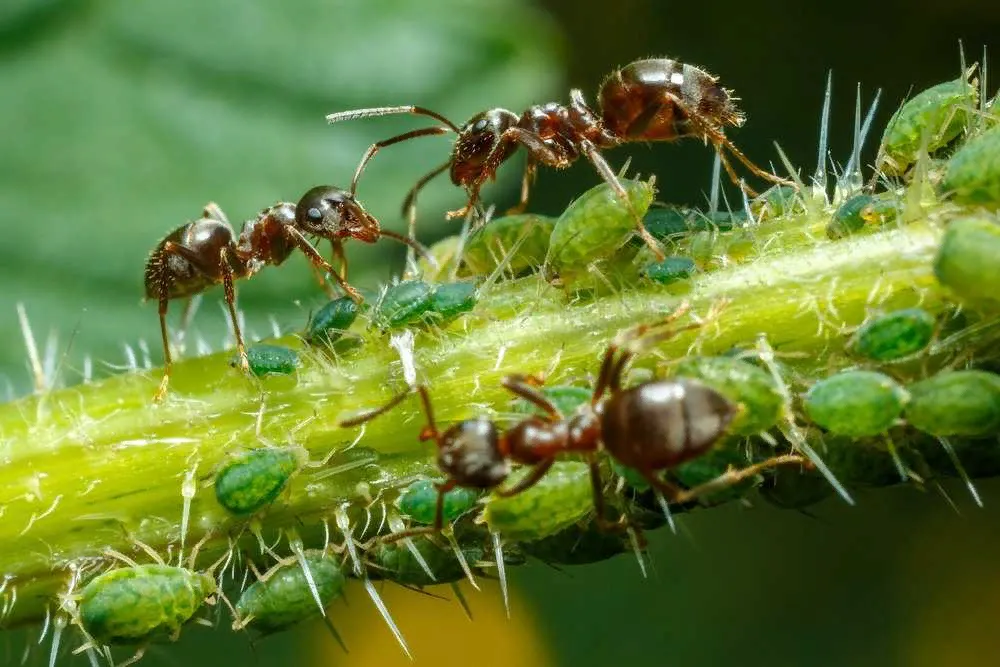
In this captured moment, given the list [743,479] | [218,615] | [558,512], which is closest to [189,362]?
[218,615]

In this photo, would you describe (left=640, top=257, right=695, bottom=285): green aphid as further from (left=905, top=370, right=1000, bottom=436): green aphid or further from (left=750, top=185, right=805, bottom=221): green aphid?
(left=905, top=370, right=1000, bottom=436): green aphid

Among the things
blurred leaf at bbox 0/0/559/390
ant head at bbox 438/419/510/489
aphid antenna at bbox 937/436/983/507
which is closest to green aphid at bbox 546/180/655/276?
ant head at bbox 438/419/510/489

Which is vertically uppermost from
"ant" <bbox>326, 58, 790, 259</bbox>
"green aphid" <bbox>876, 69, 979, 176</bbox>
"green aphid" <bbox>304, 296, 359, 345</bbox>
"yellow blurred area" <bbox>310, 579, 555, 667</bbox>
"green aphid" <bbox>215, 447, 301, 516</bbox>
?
"ant" <bbox>326, 58, 790, 259</bbox>

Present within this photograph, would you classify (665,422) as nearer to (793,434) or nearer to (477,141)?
(793,434)

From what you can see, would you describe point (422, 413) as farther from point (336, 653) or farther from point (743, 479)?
point (336, 653)

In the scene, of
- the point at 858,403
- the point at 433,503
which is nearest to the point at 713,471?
the point at 858,403

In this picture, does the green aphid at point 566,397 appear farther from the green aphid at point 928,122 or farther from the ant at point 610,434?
the green aphid at point 928,122
